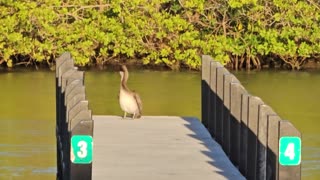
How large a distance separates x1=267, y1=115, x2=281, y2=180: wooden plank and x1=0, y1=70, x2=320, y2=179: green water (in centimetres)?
610

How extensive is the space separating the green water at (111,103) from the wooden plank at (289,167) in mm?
6626

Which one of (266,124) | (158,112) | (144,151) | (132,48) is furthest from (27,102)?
(266,124)

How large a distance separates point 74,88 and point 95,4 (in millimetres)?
18643

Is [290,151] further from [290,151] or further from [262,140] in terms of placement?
[262,140]

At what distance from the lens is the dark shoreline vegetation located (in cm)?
2870

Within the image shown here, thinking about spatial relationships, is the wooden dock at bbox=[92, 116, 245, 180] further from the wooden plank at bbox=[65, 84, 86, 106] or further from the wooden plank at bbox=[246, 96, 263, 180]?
the wooden plank at bbox=[65, 84, 86, 106]

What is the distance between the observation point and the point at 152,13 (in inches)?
1159

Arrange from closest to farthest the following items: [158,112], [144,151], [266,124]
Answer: [266,124], [144,151], [158,112]

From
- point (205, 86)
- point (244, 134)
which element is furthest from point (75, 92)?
point (205, 86)

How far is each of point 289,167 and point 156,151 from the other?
13.2ft

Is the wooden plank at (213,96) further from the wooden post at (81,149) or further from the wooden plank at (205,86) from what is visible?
the wooden post at (81,149)

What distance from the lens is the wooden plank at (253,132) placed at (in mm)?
10484

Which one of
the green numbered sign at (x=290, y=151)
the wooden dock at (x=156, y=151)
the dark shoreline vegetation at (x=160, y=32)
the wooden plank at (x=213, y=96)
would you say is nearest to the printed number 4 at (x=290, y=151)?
the green numbered sign at (x=290, y=151)

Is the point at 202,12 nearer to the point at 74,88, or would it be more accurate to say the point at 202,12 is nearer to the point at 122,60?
the point at 122,60
